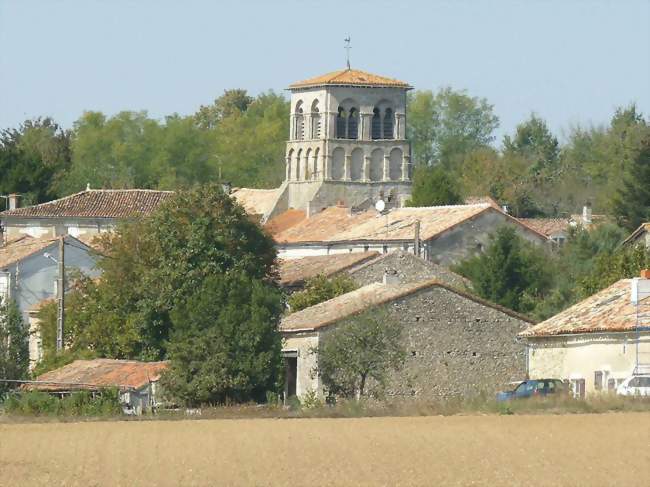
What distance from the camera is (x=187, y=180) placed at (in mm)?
143875

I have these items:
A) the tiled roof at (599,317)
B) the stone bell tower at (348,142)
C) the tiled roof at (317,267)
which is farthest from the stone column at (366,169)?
the tiled roof at (599,317)

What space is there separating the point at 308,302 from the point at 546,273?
11862 mm

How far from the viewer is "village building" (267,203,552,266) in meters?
83.4

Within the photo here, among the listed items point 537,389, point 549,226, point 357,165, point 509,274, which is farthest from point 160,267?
point 357,165

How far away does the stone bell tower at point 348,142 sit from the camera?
11369 centimetres

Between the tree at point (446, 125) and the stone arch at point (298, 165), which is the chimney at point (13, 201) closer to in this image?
the stone arch at point (298, 165)

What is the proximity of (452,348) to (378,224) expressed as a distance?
1272 inches

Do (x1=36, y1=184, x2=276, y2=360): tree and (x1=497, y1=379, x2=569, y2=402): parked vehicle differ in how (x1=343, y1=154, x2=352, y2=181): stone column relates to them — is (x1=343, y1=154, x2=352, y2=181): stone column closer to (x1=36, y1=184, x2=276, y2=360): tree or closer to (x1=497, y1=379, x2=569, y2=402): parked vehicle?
(x1=36, y1=184, x2=276, y2=360): tree

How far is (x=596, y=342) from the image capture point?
52.0 m

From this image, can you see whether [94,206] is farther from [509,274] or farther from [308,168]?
[509,274]

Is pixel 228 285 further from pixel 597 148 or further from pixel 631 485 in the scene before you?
pixel 597 148

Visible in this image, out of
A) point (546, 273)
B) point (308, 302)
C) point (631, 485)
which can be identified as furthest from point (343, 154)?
point (631, 485)

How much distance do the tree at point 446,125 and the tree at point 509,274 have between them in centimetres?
7817

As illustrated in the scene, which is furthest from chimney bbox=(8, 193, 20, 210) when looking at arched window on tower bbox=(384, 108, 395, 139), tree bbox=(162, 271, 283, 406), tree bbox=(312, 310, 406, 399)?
tree bbox=(312, 310, 406, 399)
